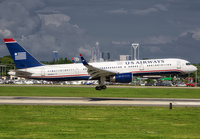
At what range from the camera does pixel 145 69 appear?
149ft

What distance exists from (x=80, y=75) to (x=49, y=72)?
548 centimetres

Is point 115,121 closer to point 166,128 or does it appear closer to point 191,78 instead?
point 166,128

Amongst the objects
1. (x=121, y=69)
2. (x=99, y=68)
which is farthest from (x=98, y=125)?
(x=121, y=69)

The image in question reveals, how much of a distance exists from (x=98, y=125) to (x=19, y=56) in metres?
32.5

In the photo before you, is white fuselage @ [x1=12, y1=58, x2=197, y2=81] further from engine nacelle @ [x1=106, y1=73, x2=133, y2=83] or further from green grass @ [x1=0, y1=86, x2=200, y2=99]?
green grass @ [x1=0, y1=86, x2=200, y2=99]

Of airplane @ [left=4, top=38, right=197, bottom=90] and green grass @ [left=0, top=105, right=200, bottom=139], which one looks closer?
green grass @ [left=0, top=105, right=200, bottom=139]

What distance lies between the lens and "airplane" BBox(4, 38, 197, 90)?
44219mm

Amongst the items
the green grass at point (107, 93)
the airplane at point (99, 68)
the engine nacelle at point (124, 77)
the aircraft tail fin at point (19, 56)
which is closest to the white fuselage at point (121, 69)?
the airplane at point (99, 68)

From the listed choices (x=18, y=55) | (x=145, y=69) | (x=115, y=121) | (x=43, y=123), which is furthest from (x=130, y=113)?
(x=18, y=55)

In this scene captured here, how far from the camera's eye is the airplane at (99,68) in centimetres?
4422

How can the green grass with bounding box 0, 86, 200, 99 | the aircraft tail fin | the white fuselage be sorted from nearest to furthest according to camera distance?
the white fuselage
the aircraft tail fin
the green grass with bounding box 0, 86, 200, 99

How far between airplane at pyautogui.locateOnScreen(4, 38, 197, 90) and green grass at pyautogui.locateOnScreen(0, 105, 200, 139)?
53.8ft

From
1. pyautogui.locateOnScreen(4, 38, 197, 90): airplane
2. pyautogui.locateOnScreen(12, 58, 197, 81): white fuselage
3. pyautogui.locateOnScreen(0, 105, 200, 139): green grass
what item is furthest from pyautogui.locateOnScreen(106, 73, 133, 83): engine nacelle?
pyautogui.locateOnScreen(0, 105, 200, 139): green grass

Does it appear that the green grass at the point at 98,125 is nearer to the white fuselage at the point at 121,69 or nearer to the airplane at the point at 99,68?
the airplane at the point at 99,68
